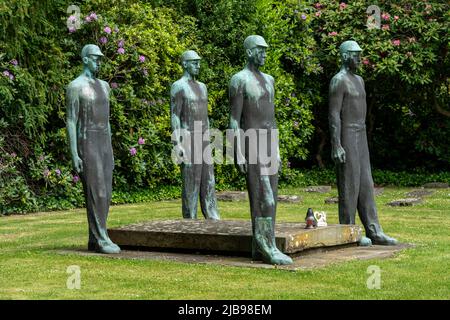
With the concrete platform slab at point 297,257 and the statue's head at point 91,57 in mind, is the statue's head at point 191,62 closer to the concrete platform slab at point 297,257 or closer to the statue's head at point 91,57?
the statue's head at point 91,57

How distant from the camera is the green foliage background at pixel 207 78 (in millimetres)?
18031

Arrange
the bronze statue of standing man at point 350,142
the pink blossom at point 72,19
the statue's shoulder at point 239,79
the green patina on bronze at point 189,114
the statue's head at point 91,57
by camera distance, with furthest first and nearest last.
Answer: the pink blossom at point 72,19, the green patina on bronze at point 189,114, the bronze statue of standing man at point 350,142, the statue's head at point 91,57, the statue's shoulder at point 239,79

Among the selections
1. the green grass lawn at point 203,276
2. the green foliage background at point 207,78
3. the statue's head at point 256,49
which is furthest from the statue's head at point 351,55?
the green foliage background at point 207,78

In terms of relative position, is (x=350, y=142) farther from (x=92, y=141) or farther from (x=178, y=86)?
(x=92, y=141)

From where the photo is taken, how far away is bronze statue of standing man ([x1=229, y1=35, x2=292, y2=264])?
10.3m

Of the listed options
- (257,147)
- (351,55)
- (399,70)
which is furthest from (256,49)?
(399,70)

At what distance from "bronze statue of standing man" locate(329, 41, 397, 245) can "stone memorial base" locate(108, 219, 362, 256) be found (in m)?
0.49

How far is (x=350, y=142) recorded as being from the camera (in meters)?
12.0

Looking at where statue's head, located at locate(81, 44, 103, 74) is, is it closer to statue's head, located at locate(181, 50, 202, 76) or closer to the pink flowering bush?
statue's head, located at locate(181, 50, 202, 76)

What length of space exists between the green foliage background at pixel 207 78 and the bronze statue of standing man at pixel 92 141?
19.5ft

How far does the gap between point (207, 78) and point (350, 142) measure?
959 cm

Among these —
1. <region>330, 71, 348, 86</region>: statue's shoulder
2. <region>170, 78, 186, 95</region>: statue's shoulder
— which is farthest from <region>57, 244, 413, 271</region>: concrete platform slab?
<region>170, 78, 186, 95</region>: statue's shoulder

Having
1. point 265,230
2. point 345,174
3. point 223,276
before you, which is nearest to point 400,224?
point 345,174

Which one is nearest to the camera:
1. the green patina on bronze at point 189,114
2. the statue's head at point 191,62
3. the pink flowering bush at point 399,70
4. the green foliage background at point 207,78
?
the statue's head at point 191,62
